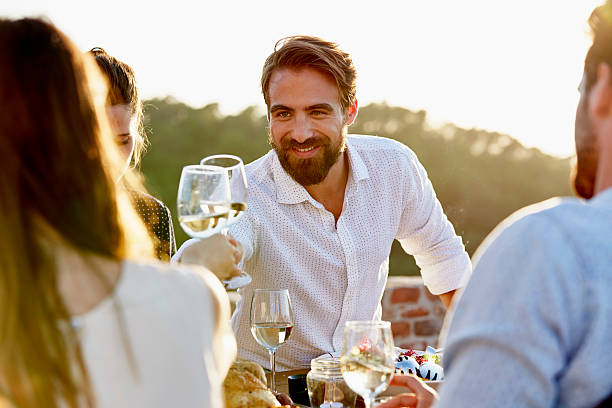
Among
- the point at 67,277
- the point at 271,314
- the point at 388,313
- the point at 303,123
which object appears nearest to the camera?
the point at 67,277

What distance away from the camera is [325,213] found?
9.26ft

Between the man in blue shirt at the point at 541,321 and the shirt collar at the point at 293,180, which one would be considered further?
the shirt collar at the point at 293,180

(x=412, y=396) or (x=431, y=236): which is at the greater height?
(x=412, y=396)

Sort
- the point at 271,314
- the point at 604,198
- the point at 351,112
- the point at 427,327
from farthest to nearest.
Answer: the point at 427,327
the point at 351,112
the point at 271,314
the point at 604,198

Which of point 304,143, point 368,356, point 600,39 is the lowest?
point 368,356

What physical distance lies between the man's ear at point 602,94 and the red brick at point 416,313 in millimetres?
3984

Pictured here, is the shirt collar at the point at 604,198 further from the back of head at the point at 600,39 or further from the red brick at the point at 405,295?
the red brick at the point at 405,295

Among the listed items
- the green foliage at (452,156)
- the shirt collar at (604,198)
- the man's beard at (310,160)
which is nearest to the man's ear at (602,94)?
the shirt collar at (604,198)

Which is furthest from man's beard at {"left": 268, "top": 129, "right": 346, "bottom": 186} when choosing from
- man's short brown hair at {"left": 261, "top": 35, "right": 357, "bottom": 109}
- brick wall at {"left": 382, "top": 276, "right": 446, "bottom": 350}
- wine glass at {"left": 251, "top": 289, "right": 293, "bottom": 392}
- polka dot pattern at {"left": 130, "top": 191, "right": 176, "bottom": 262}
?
brick wall at {"left": 382, "top": 276, "right": 446, "bottom": 350}

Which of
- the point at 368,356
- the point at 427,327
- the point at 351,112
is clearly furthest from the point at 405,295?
the point at 368,356

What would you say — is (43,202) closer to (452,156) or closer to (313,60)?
(313,60)

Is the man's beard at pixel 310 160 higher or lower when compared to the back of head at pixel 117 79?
lower

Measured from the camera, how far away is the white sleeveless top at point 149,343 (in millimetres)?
875

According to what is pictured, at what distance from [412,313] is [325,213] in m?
2.42
